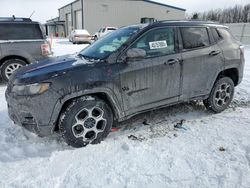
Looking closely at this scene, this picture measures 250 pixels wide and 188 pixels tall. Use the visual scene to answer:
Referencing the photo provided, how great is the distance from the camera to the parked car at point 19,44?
7.92 meters

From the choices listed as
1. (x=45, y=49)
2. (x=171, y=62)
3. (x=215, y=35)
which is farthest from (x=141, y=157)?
(x=45, y=49)

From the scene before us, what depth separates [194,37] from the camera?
16.5ft

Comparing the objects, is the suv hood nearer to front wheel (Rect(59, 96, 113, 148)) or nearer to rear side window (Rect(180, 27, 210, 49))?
front wheel (Rect(59, 96, 113, 148))

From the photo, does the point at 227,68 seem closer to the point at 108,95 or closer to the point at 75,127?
the point at 108,95

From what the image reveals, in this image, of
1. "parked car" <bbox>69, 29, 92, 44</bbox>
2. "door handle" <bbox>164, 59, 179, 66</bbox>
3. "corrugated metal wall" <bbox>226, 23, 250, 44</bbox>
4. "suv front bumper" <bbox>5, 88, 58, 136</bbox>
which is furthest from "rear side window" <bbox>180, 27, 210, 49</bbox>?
"parked car" <bbox>69, 29, 92, 44</bbox>

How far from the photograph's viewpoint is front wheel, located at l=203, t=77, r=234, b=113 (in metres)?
5.41

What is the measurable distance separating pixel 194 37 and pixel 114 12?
3643cm

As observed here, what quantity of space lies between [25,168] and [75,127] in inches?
33.7

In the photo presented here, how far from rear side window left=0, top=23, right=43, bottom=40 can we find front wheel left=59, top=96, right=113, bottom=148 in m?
5.00

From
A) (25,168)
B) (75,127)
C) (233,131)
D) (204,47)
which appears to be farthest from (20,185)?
(204,47)

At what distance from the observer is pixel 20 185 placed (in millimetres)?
3207

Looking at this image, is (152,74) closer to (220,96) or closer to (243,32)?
(220,96)

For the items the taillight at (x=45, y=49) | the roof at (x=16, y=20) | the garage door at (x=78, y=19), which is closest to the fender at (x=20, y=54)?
the taillight at (x=45, y=49)

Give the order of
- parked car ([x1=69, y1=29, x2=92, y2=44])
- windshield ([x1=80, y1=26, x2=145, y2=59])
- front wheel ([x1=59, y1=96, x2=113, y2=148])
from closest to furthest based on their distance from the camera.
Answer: front wheel ([x1=59, y1=96, x2=113, y2=148])
windshield ([x1=80, y1=26, x2=145, y2=59])
parked car ([x1=69, y1=29, x2=92, y2=44])
